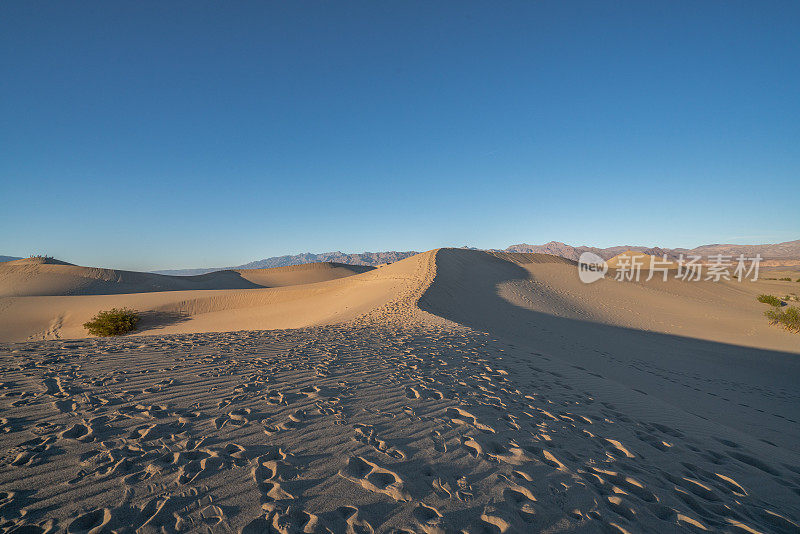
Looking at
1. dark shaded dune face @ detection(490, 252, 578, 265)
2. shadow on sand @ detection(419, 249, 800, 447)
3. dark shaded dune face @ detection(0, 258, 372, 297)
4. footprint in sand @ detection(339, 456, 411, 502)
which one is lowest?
shadow on sand @ detection(419, 249, 800, 447)

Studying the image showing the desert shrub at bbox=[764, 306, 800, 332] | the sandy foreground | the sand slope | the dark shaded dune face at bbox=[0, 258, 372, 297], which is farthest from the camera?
the dark shaded dune face at bbox=[0, 258, 372, 297]

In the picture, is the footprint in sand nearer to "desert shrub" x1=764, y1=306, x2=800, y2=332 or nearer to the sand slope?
the sand slope

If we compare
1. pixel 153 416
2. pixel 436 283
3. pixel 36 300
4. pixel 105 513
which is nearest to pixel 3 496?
pixel 105 513

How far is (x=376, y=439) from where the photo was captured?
3193 mm

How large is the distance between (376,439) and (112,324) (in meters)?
18.3

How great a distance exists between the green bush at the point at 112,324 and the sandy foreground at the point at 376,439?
10817mm

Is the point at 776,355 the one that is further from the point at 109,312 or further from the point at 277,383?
the point at 109,312

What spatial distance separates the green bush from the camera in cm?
1520

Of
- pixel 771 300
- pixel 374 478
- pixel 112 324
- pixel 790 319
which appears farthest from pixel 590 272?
pixel 112 324

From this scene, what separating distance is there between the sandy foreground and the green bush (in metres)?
10.8

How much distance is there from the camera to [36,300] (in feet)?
66.1

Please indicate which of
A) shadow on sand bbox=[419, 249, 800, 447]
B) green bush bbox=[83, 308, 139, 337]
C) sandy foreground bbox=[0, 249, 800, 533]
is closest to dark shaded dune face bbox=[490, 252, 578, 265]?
shadow on sand bbox=[419, 249, 800, 447]

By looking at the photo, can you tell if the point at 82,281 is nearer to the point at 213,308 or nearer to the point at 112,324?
the point at 213,308

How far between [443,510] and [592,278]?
29091mm
